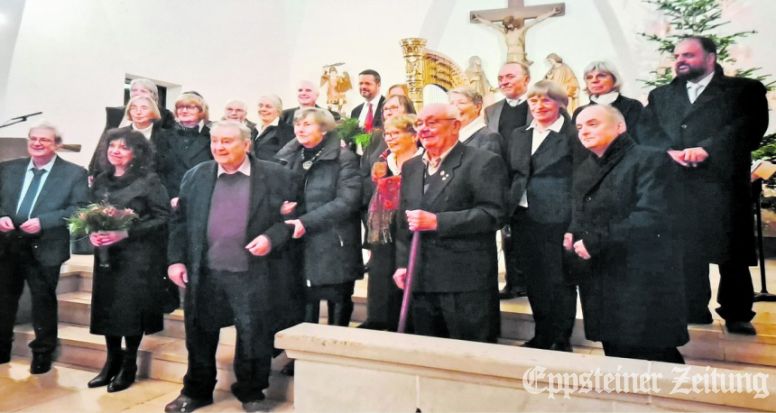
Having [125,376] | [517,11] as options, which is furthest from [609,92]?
[125,376]

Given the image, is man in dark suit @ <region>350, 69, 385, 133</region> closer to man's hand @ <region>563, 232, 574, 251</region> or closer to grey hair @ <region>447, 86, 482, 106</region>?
grey hair @ <region>447, 86, 482, 106</region>

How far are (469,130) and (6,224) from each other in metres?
3.21

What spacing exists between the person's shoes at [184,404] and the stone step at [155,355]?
0.84 feet

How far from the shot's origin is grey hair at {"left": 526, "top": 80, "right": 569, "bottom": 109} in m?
3.05

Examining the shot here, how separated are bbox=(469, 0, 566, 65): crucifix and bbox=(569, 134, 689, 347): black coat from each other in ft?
3.61

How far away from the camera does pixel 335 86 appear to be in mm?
4160

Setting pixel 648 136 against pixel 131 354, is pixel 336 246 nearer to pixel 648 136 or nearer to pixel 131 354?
pixel 131 354

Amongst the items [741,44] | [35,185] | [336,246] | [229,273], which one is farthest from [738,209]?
[35,185]

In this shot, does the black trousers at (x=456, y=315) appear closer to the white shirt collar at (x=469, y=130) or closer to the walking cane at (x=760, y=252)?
the white shirt collar at (x=469, y=130)

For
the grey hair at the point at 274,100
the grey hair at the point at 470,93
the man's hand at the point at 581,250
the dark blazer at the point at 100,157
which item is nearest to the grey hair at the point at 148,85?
the dark blazer at the point at 100,157

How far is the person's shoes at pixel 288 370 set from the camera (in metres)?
3.43

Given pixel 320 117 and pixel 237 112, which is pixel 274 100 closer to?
pixel 237 112

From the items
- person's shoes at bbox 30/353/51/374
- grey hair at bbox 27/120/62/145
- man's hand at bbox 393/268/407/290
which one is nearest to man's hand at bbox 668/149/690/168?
man's hand at bbox 393/268/407/290

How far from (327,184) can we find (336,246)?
1.21 feet
